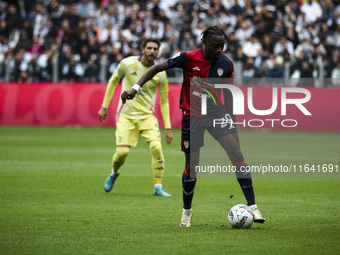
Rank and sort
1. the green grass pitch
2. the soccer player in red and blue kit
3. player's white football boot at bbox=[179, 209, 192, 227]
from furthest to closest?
player's white football boot at bbox=[179, 209, 192, 227], the soccer player in red and blue kit, the green grass pitch

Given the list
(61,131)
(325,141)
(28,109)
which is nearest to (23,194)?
(325,141)

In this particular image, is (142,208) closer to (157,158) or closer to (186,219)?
(186,219)

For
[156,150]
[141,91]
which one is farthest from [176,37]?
[156,150]

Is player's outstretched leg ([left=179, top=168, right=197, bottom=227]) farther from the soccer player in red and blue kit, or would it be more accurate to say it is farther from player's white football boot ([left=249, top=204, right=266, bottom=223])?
player's white football boot ([left=249, top=204, right=266, bottom=223])

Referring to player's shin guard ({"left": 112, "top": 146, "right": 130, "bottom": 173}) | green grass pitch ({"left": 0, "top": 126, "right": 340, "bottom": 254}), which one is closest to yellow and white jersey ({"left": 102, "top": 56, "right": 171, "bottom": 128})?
player's shin guard ({"left": 112, "top": 146, "right": 130, "bottom": 173})

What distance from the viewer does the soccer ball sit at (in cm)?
787

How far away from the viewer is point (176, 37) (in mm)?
25641

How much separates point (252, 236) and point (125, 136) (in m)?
4.52

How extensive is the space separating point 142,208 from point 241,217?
2.14 metres

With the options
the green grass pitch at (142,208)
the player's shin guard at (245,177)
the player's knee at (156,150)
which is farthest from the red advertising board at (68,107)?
the player's shin guard at (245,177)

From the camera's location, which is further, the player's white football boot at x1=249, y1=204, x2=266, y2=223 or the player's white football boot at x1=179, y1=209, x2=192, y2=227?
the player's white football boot at x1=179, y1=209, x2=192, y2=227

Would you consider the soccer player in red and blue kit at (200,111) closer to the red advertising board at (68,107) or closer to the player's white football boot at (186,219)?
the player's white football boot at (186,219)

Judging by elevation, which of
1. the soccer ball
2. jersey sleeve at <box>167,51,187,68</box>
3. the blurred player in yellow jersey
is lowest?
the soccer ball

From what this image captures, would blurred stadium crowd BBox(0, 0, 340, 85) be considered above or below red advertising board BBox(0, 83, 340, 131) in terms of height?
above
